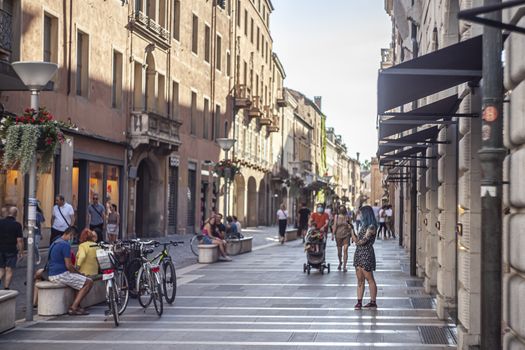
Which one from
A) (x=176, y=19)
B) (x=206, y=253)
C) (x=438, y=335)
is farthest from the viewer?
(x=176, y=19)

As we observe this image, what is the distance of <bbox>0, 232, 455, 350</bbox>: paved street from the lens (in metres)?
10.7

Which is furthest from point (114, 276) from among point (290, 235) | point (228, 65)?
point (228, 65)

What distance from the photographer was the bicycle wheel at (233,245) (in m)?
27.6

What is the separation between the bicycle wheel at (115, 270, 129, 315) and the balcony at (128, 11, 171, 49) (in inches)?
807

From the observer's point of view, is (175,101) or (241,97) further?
(241,97)

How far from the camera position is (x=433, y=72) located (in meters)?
7.87

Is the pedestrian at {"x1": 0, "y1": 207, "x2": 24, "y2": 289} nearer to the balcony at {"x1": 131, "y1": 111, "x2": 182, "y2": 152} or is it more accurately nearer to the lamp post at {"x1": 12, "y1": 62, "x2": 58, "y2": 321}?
the lamp post at {"x1": 12, "y1": 62, "x2": 58, "y2": 321}

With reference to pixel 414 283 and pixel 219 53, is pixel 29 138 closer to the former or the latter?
pixel 414 283

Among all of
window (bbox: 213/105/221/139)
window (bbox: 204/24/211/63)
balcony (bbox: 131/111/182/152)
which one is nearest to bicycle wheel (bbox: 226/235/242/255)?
balcony (bbox: 131/111/182/152)

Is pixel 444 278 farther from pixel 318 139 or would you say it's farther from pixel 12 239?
pixel 318 139

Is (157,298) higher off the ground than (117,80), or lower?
lower

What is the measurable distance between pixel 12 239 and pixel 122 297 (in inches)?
Answer: 107

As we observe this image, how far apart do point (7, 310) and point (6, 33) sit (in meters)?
11.9

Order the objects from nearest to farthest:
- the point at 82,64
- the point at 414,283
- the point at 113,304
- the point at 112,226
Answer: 1. the point at 113,304
2. the point at 414,283
3. the point at 112,226
4. the point at 82,64
